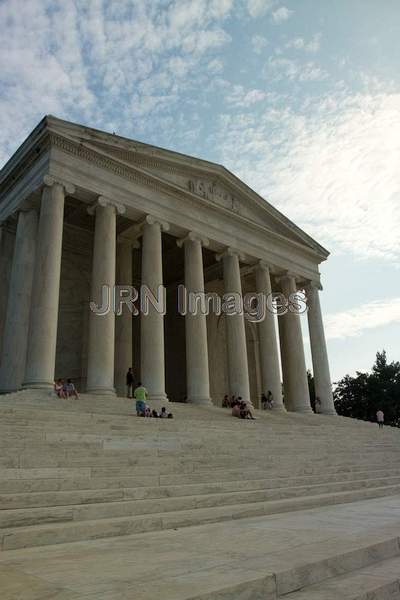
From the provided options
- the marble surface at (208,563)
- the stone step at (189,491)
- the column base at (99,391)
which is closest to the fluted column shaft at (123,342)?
the column base at (99,391)

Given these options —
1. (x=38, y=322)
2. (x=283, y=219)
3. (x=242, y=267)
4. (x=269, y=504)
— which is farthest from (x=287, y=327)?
(x=269, y=504)

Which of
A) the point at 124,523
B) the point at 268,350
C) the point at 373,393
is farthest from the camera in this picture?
the point at 373,393

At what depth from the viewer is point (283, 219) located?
46.5 metres

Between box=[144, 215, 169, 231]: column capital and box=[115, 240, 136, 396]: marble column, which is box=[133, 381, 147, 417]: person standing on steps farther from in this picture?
box=[144, 215, 169, 231]: column capital

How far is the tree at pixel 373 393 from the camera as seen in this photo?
80.2 m

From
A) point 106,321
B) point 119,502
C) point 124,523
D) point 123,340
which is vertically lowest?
point 124,523

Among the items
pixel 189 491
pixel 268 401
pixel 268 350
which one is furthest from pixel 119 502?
pixel 268 350

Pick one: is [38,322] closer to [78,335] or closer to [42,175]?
[42,175]

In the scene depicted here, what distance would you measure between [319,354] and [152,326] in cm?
2103

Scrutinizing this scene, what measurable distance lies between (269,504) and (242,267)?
3406 cm

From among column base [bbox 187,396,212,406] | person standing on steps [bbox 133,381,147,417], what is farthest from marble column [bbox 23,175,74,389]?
column base [bbox 187,396,212,406]

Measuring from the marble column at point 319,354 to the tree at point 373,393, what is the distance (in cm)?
4041

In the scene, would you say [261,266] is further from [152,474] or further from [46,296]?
[152,474]

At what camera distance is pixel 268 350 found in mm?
41812
